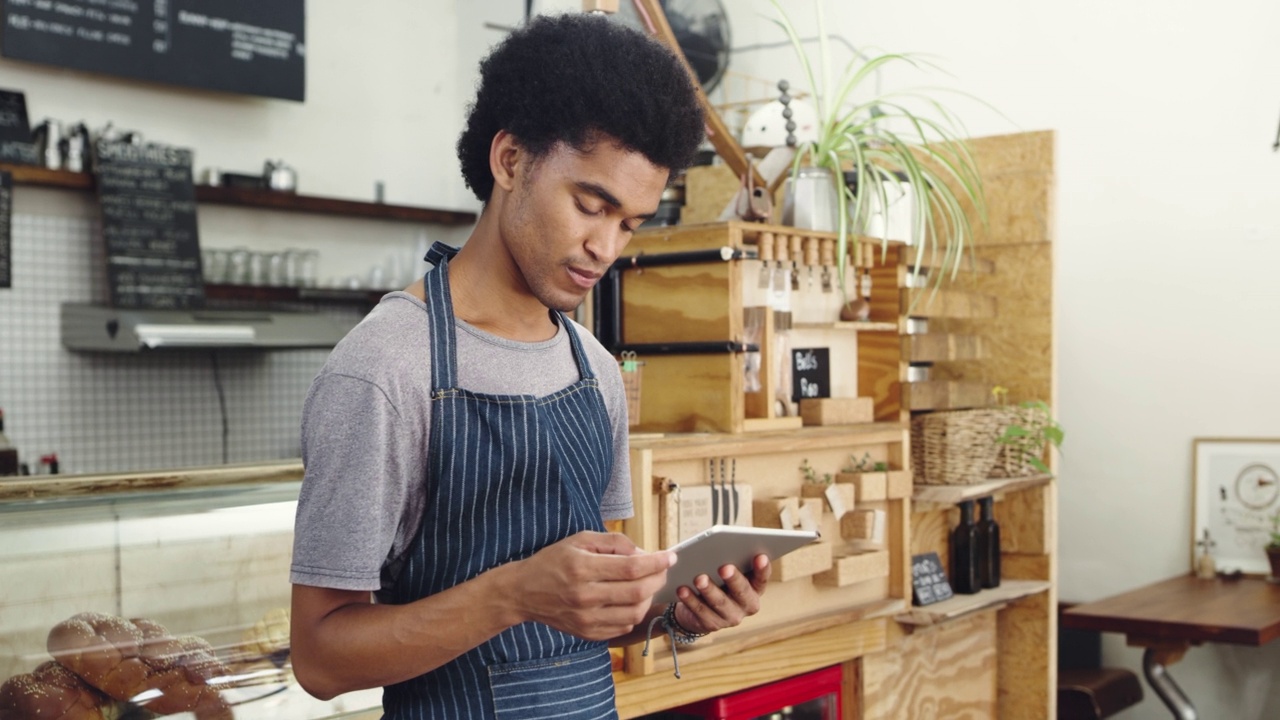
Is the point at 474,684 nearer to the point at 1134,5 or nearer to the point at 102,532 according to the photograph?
the point at 102,532

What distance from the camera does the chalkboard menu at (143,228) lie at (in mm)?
4547

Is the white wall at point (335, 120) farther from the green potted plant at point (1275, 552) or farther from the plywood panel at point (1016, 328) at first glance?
the green potted plant at point (1275, 552)

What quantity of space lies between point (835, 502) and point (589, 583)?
187cm

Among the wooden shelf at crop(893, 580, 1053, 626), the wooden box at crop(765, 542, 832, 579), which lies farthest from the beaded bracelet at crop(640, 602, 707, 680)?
the wooden shelf at crop(893, 580, 1053, 626)

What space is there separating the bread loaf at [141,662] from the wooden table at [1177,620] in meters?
2.48

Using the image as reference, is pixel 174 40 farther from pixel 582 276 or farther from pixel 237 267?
pixel 582 276

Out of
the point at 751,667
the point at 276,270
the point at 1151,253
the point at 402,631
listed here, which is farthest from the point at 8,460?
the point at 1151,253

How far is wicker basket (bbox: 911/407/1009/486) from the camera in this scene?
11.1ft

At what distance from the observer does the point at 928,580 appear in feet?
11.2

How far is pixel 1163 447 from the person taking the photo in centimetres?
459

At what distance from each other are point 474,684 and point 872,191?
230 cm

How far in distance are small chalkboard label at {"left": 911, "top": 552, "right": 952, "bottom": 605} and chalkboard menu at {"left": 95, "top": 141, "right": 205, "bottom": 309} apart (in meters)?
2.84

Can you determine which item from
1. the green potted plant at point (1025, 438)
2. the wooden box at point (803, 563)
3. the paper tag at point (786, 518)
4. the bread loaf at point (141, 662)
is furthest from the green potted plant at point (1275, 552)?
the bread loaf at point (141, 662)

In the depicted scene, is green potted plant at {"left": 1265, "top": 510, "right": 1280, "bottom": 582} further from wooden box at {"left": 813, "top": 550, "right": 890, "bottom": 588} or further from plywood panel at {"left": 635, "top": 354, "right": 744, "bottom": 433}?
plywood panel at {"left": 635, "top": 354, "right": 744, "bottom": 433}
